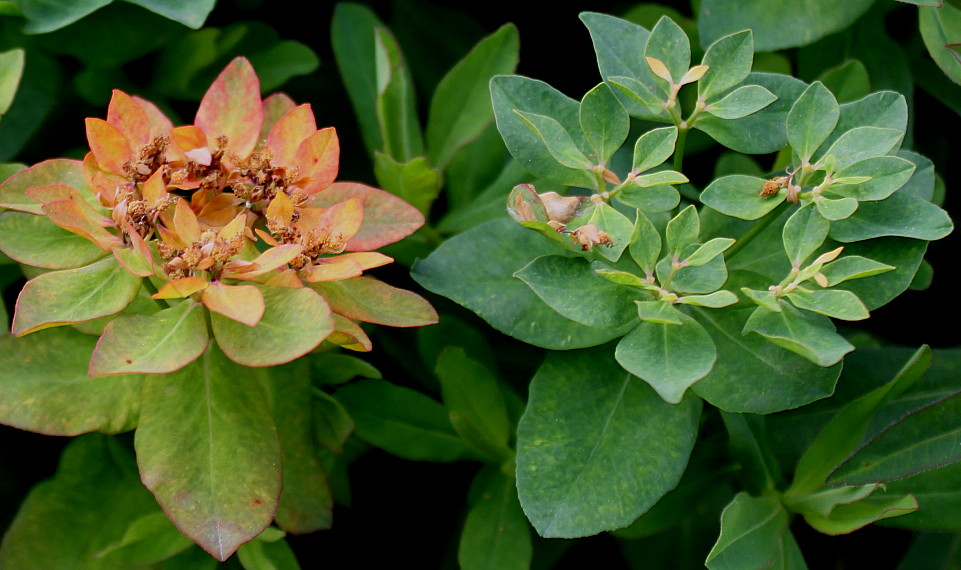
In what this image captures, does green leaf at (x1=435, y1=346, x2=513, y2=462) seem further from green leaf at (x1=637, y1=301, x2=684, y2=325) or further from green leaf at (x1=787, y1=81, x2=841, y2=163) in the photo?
green leaf at (x1=787, y1=81, x2=841, y2=163)

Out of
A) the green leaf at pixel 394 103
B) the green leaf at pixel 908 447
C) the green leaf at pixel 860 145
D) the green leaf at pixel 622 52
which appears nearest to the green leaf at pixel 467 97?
the green leaf at pixel 394 103

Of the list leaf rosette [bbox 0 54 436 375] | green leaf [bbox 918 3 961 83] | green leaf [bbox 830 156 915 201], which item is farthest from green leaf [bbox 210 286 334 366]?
green leaf [bbox 918 3 961 83]

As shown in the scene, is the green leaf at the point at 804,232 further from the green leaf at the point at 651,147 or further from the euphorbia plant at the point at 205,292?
the euphorbia plant at the point at 205,292

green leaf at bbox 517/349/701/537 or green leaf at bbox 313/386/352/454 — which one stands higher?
green leaf at bbox 517/349/701/537

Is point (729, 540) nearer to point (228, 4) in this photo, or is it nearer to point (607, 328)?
point (607, 328)

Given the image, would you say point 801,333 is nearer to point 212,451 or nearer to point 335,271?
point 335,271

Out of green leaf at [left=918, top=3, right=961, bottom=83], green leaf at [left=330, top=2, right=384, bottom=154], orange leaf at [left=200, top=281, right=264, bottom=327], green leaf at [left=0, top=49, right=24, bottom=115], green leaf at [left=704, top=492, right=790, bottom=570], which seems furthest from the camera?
green leaf at [left=330, top=2, right=384, bottom=154]

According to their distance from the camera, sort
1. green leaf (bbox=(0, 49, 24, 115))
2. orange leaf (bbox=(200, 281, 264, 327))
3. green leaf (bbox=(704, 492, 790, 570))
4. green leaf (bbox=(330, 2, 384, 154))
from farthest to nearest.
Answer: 1. green leaf (bbox=(330, 2, 384, 154))
2. green leaf (bbox=(0, 49, 24, 115))
3. green leaf (bbox=(704, 492, 790, 570))
4. orange leaf (bbox=(200, 281, 264, 327))
